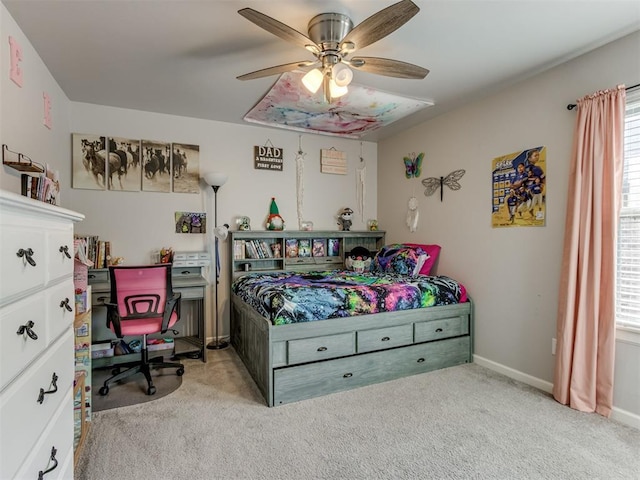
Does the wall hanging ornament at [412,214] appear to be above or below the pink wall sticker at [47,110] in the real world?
below

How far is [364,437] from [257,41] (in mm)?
2588

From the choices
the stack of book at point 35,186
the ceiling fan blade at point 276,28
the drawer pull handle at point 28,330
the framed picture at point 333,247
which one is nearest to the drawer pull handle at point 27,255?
the drawer pull handle at point 28,330

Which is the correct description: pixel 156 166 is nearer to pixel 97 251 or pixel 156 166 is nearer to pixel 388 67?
pixel 97 251

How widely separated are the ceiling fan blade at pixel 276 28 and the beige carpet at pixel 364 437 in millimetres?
2238

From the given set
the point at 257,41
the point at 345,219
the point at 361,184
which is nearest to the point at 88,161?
the point at 257,41

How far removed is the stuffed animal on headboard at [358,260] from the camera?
3.88 m

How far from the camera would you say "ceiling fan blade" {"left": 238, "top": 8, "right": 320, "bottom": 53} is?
5.12 ft

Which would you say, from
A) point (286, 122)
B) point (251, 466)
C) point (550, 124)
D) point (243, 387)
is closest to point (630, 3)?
point (550, 124)

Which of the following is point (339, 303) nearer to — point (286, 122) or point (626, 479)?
point (626, 479)

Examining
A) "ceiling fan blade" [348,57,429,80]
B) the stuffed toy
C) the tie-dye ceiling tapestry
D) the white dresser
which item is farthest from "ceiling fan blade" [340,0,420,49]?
the stuffed toy

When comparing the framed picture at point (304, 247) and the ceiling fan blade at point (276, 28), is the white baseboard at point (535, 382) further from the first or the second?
the ceiling fan blade at point (276, 28)

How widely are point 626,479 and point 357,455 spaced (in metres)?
1.31

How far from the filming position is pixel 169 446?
1.90m

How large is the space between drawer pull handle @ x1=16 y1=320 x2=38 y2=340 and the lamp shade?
2.70 meters
